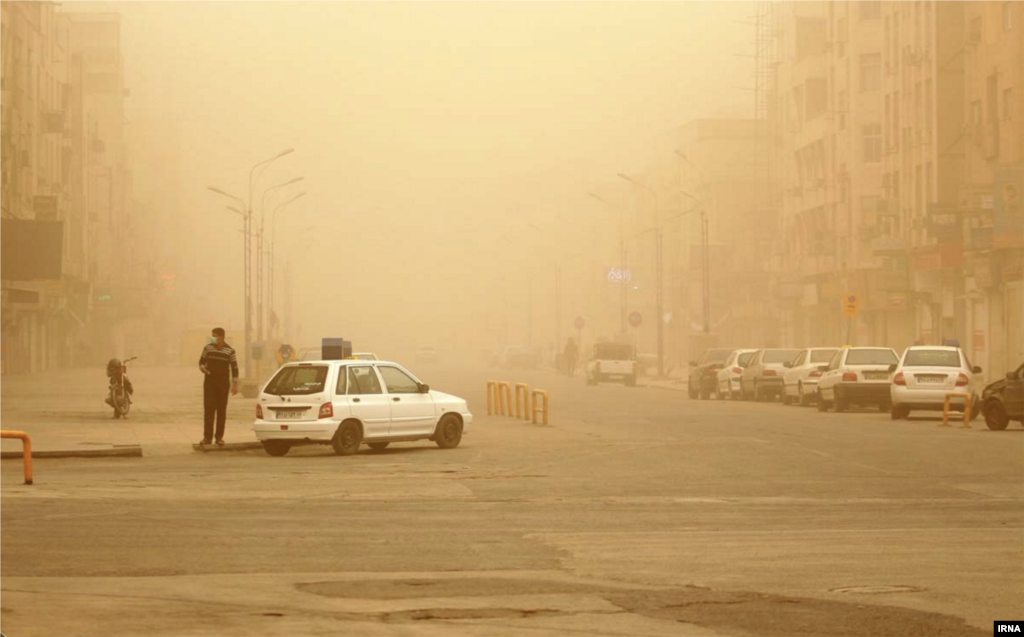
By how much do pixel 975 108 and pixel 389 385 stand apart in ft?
144

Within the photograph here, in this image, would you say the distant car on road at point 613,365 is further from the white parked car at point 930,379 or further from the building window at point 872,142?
the white parked car at point 930,379

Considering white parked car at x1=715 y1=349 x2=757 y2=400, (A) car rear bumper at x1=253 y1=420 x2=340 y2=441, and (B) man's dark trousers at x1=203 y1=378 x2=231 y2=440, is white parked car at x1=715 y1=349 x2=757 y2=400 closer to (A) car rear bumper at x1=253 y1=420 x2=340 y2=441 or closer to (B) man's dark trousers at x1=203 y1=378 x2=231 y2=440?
(B) man's dark trousers at x1=203 y1=378 x2=231 y2=440

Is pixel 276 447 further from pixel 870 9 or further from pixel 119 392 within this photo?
pixel 870 9

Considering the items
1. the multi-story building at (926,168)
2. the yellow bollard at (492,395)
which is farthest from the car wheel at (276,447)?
the multi-story building at (926,168)

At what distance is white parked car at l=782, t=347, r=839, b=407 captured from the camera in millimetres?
45938

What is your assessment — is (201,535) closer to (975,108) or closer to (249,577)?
(249,577)

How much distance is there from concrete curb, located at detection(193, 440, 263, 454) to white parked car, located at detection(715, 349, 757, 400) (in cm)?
2790

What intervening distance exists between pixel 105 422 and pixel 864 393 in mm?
17900

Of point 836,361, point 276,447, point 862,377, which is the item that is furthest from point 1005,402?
point 276,447

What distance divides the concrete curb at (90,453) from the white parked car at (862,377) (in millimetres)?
20490

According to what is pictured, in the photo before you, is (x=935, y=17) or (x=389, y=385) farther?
(x=935, y=17)

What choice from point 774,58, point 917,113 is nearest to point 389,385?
point 917,113

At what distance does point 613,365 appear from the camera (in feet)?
241

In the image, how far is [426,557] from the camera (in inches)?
515
